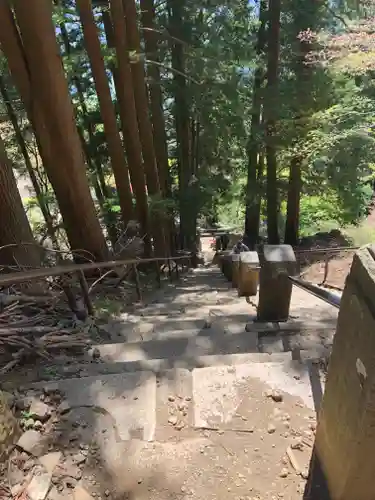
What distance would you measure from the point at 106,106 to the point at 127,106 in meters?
0.54

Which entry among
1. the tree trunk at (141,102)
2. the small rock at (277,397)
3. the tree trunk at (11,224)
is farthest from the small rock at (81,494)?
the tree trunk at (141,102)

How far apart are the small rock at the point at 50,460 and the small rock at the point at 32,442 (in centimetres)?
5

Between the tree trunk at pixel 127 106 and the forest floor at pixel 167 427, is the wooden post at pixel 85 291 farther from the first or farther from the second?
the tree trunk at pixel 127 106

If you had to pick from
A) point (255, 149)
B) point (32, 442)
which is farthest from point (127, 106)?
point (32, 442)

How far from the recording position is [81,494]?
1959 millimetres

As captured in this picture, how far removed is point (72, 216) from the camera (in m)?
5.58

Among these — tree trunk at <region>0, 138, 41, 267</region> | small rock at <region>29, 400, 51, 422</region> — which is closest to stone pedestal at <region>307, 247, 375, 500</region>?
small rock at <region>29, 400, 51, 422</region>

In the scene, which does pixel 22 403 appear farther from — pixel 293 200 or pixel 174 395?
pixel 293 200

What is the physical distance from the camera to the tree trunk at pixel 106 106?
622 cm

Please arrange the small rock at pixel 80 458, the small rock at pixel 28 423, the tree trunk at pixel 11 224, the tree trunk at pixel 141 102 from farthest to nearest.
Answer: the tree trunk at pixel 141 102 < the tree trunk at pixel 11 224 < the small rock at pixel 28 423 < the small rock at pixel 80 458

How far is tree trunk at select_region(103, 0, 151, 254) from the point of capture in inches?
271

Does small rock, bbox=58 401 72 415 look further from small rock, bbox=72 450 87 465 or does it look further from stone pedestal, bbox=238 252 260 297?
stone pedestal, bbox=238 252 260 297

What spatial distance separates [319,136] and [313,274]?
351 centimetres

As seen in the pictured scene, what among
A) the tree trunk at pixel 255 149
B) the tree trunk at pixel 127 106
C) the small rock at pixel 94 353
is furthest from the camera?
the tree trunk at pixel 255 149
